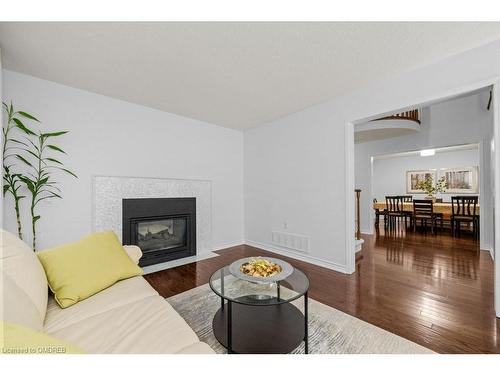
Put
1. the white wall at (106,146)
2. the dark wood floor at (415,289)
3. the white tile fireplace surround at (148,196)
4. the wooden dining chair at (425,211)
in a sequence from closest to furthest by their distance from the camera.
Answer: the dark wood floor at (415,289), the white wall at (106,146), the white tile fireplace surround at (148,196), the wooden dining chair at (425,211)

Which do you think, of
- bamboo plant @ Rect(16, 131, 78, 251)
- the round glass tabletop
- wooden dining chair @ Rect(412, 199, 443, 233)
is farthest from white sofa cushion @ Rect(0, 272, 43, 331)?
wooden dining chair @ Rect(412, 199, 443, 233)

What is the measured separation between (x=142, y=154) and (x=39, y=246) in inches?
61.7

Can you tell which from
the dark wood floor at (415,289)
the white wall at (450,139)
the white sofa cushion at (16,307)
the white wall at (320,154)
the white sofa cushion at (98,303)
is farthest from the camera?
the white wall at (450,139)

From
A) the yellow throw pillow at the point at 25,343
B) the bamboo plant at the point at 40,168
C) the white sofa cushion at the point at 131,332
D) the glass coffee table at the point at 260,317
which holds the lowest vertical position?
the glass coffee table at the point at 260,317

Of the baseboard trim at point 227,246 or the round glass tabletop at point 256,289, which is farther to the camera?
the baseboard trim at point 227,246

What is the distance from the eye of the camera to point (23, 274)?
3.53 ft

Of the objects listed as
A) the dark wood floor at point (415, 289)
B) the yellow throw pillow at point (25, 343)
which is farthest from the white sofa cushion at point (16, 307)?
the dark wood floor at point (415, 289)

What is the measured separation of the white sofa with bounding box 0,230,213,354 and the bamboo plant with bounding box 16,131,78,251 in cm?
145

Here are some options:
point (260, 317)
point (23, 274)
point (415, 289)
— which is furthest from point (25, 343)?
point (415, 289)

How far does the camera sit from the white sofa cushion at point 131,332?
3.15ft

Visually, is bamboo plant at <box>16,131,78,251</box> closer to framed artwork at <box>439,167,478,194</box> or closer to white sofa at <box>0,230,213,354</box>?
white sofa at <box>0,230,213,354</box>

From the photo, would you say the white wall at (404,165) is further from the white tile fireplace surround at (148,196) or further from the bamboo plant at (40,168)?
the bamboo plant at (40,168)

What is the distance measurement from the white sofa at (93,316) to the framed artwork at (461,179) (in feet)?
29.9
